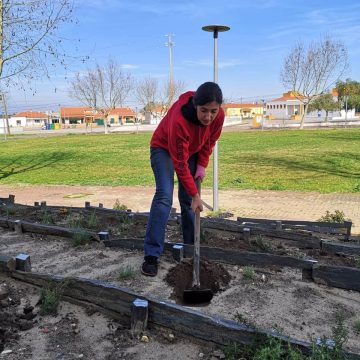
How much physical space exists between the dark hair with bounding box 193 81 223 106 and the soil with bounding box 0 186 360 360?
1.42m

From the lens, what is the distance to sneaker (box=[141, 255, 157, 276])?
3.86m

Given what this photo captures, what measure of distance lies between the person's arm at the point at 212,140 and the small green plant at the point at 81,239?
1.55 m

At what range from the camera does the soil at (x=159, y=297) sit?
2.84 m

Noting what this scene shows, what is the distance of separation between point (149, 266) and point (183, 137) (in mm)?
1161

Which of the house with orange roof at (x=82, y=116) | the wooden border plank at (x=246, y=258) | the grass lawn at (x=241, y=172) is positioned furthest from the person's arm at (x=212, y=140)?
the house with orange roof at (x=82, y=116)

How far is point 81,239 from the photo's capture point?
4801mm

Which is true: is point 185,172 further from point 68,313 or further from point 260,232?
point 260,232

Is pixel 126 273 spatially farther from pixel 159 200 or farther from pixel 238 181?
pixel 238 181

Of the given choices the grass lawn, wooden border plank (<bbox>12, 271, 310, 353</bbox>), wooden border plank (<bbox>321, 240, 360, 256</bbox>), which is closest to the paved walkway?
the grass lawn

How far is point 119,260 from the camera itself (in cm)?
432

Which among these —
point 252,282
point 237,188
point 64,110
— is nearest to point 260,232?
point 252,282

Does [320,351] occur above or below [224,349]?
above

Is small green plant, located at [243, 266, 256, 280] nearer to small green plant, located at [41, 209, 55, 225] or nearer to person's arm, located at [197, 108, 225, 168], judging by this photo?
person's arm, located at [197, 108, 225, 168]

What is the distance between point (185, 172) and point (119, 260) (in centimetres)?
129
